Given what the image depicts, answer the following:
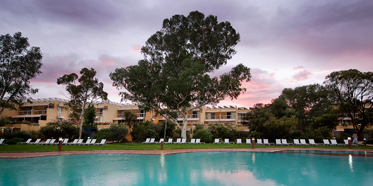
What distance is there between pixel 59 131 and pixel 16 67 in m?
8.22

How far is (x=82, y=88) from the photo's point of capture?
27.8 m

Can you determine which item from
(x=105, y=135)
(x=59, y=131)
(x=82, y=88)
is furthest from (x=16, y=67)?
(x=105, y=135)

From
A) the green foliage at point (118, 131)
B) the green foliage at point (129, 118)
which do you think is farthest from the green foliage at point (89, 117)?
the green foliage at point (118, 131)

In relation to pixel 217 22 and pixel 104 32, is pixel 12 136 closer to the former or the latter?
pixel 104 32

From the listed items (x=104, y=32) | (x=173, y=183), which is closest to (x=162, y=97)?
(x=104, y=32)

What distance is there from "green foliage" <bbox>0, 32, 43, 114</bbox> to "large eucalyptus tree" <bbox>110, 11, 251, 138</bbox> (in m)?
8.01

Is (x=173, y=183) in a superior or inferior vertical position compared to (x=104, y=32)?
inferior

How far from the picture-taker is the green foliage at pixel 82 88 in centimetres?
2745

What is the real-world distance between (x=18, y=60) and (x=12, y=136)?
791 centimetres

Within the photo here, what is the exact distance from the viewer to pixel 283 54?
72.9 feet

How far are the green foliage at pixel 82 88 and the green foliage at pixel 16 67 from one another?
289 cm

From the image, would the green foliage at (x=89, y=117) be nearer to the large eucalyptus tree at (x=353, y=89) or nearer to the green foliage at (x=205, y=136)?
the green foliage at (x=205, y=136)

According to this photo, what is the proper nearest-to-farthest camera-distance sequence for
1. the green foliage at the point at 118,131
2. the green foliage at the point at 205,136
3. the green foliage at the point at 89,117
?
1. the green foliage at the point at 205,136
2. the green foliage at the point at 118,131
3. the green foliage at the point at 89,117

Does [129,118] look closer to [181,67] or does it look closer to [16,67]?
[181,67]
